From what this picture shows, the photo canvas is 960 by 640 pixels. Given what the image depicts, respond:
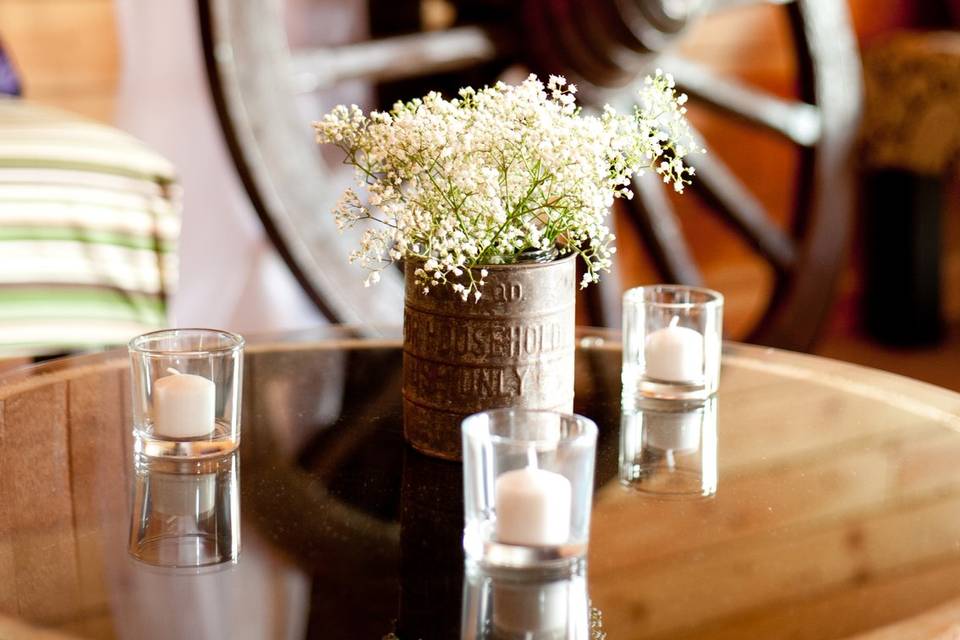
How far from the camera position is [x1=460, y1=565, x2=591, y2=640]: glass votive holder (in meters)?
0.58

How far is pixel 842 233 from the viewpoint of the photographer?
2.08m

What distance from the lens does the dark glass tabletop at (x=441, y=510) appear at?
0.61 meters

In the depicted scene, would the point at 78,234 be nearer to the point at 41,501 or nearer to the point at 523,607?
the point at 41,501

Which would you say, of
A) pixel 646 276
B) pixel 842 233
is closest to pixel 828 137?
pixel 842 233

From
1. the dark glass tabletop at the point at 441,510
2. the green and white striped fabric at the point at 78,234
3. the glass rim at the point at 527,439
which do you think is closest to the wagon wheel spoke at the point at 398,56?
the green and white striped fabric at the point at 78,234

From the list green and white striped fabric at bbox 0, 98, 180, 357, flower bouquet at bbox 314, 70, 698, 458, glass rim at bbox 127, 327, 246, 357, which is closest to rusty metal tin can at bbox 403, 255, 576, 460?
flower bouquet at bbox 314, 70, 698, 458

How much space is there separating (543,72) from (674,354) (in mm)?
941

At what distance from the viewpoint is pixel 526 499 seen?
0.62 metres

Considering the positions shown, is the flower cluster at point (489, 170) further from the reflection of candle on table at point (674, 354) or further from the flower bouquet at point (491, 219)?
the reflection of candle on table at point (674, 354)

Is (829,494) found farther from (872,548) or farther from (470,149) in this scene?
(470,149)

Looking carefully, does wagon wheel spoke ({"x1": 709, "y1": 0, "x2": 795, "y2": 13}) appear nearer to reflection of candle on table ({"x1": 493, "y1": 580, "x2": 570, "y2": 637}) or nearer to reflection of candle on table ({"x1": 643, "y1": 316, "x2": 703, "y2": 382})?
reflection of candle on table ({"x1": 643, "y1": 316, "x2": 703, "y2": 382})

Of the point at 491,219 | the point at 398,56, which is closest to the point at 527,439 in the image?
the point at 491,219

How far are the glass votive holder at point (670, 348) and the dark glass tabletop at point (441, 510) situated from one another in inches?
0.8

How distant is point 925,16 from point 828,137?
108 cm
